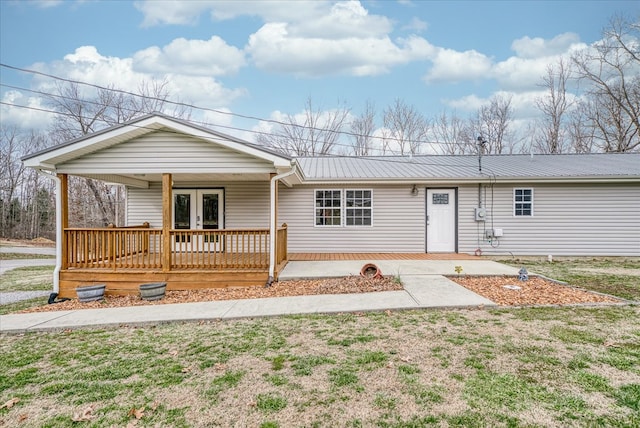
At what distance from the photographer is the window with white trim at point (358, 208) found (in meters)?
10.8

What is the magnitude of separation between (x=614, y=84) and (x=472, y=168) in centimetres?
1705

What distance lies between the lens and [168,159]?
7.17 meters

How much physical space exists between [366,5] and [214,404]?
662 inches

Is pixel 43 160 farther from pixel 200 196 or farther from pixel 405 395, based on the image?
pixel 405 395

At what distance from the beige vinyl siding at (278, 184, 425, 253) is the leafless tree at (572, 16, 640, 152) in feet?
60.9

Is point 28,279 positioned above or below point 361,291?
below

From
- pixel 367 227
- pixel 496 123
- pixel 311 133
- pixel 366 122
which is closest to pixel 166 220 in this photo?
pixel 367 227

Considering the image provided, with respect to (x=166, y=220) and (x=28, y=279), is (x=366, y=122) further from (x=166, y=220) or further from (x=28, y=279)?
(x=28, y=279)

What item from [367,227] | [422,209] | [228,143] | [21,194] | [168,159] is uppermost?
[21,194]

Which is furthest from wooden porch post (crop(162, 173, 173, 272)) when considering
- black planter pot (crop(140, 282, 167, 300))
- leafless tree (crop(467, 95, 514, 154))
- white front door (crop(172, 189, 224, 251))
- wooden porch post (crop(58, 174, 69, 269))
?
leafless tree (crop(467, 95, 514, 154))

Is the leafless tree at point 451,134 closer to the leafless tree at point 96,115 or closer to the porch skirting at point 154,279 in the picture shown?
the leafless tree at point 96,115

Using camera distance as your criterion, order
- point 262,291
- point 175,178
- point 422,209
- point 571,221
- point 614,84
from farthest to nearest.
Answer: point 614,84, point 422,209, point 571,221, point 175,178, point 262,291

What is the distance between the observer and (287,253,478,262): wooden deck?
9664mm

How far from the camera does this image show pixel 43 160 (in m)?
6.91
